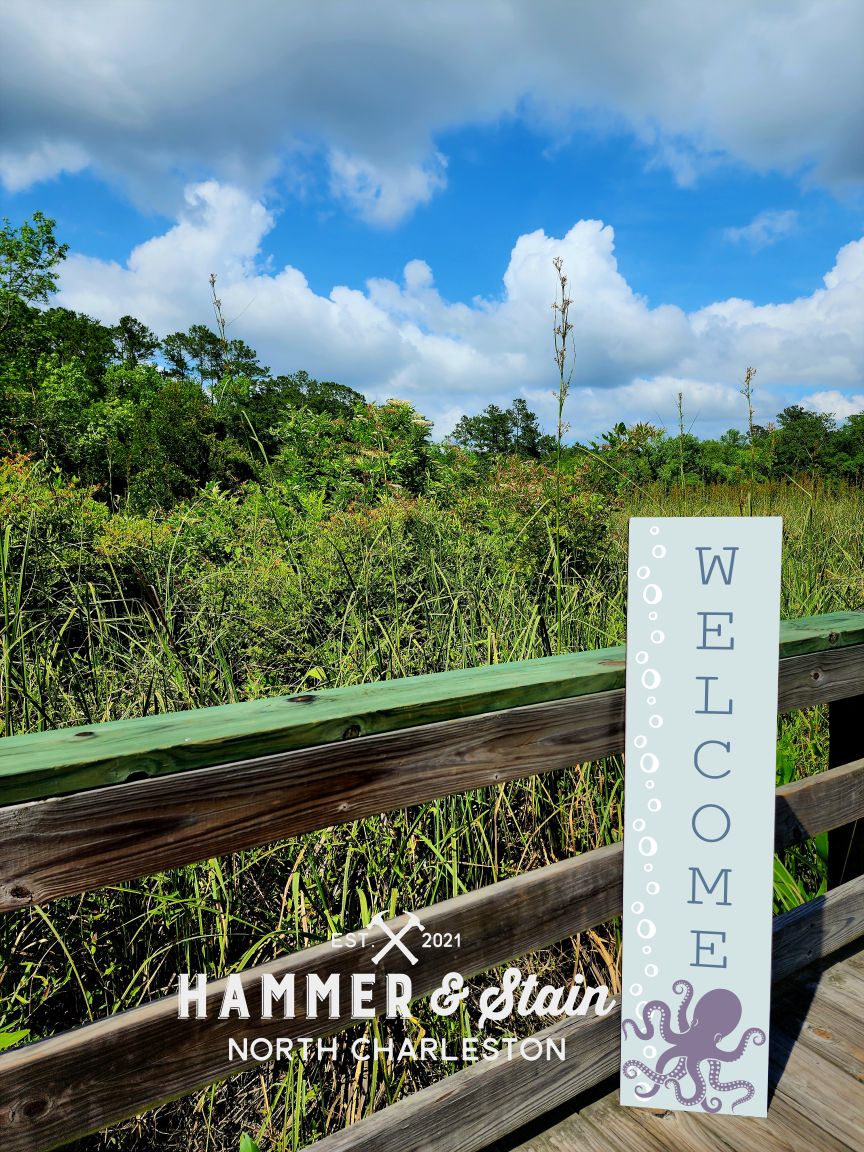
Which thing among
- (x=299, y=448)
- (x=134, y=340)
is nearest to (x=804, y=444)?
(x=299, y=448)

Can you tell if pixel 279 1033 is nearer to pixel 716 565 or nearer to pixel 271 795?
pixel 271 795

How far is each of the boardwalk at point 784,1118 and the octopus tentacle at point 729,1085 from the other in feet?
0.15

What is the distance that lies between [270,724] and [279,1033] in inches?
20.4

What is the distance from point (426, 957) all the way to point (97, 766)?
739 mm

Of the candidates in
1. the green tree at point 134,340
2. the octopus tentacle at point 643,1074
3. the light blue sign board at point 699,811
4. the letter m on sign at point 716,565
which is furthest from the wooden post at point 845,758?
the green tree at point 134,340

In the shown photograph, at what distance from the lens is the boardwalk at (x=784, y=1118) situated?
5.00ft

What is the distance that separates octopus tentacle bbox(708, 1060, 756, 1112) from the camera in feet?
5.24

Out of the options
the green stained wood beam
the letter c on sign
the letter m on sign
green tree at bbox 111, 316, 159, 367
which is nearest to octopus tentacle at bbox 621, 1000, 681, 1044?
the letter c on sign

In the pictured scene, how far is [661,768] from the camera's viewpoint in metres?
1.59

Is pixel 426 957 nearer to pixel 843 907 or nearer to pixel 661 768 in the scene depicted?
pixel 661 768

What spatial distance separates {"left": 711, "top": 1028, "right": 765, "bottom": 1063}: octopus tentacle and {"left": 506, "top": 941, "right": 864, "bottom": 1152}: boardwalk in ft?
0.42

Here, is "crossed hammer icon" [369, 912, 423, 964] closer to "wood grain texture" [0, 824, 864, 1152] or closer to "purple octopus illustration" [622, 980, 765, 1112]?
"wood grain texture" [0, 824, 864, 1152]

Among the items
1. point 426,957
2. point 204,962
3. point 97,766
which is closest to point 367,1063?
point 204,962

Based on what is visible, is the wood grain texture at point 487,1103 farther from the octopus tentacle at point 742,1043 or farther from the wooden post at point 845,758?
the wooden post at point 845,758
